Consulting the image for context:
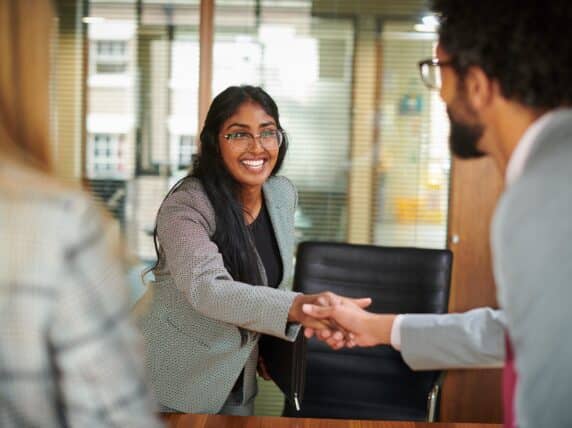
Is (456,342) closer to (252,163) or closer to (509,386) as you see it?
(509,386)

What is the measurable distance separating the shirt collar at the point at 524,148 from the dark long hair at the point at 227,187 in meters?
1.42

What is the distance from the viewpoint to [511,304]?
112 cm

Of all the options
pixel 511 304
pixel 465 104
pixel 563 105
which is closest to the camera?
pixel 511 304

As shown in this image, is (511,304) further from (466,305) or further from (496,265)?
(466,305)

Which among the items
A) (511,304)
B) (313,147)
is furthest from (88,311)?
(313,147)

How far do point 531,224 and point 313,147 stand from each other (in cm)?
332

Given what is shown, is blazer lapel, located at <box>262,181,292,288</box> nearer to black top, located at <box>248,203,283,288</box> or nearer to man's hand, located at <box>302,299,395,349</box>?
black top, located at <box>248,203,283,288</box>

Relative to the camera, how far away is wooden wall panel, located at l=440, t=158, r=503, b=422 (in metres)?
4.23

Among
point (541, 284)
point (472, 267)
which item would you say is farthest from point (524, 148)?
point (472, 267)

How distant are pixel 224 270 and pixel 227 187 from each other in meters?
0.38

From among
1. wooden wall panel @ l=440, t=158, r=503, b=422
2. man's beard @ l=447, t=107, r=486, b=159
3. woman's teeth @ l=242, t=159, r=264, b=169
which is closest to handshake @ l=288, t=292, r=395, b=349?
woman's teeth @ l=242, t=159, r=264, b=169

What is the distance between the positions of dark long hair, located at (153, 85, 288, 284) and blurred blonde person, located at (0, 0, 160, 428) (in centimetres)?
160

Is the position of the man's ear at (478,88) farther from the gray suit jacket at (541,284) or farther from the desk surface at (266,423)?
the desk surface at (266,423)

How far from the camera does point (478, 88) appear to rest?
142cm
